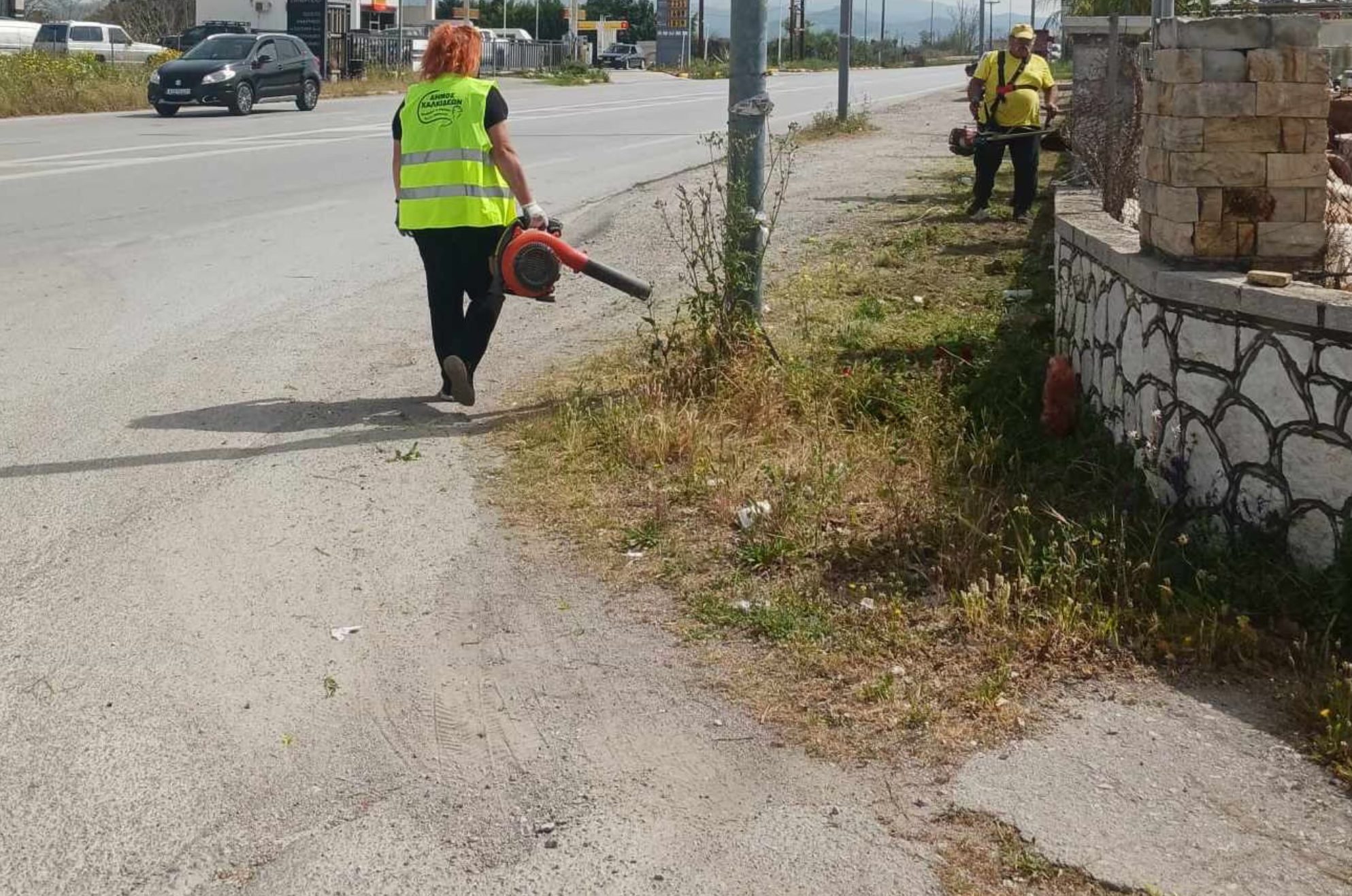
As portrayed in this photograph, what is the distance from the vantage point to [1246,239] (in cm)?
578

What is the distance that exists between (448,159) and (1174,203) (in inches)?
132

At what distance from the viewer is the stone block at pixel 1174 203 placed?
5.78 meters

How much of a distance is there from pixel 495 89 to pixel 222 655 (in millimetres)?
3669

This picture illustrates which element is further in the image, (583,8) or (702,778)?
(583,8)

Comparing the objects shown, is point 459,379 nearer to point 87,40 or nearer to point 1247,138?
point 1247,138

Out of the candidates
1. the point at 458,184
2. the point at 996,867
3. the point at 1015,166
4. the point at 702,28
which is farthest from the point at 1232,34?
the point at 702,28

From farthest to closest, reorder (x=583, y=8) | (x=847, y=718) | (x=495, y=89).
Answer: (x=583, y=8)
(x=495, y=89)
(x=847, y=718)

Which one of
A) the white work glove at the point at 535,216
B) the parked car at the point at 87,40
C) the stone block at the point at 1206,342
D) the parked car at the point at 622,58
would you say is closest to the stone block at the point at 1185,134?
the stone block at the point at 1206,342

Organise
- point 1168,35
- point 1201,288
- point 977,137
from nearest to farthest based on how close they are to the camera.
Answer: point 1201,288, point 1168,35, point 977,137

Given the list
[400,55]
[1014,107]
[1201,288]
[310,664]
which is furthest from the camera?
[400,55]

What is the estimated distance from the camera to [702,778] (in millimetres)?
4215

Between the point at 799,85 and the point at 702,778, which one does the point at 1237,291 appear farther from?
the point at 799,85

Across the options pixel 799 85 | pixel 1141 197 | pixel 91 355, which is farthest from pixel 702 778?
pixel 799 85

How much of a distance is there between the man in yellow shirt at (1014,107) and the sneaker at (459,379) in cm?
752
